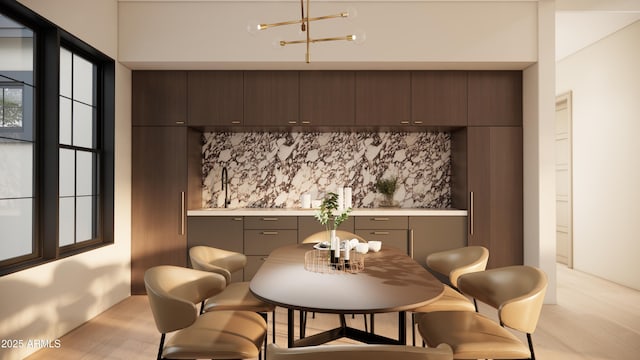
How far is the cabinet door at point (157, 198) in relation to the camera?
181 inches

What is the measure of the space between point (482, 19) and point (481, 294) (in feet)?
10.2

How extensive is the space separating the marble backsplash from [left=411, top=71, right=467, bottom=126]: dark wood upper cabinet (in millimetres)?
629

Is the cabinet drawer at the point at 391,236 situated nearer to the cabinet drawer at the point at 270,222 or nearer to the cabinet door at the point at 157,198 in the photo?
the cabinet drawer at the point at 270,222

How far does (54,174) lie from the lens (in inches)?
129

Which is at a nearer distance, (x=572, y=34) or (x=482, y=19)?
(x=482, y=19)

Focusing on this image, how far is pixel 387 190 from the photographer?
5.13 m

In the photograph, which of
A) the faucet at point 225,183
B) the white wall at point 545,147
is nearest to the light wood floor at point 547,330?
the white wall at point 545,147

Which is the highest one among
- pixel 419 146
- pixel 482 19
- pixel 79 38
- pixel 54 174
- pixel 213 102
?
pixel 482 19

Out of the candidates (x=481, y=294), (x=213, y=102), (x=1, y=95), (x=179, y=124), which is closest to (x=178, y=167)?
(x=179, y=124)

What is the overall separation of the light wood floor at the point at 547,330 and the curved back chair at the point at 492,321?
926 mm

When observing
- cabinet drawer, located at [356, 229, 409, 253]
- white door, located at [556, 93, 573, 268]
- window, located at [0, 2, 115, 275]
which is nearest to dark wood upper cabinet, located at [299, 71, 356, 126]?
cabinet drawer, located at [356, 229, 409, 253]

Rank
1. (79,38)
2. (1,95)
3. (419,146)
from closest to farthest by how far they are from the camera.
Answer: (1,95) < (79,38) < (419,146)

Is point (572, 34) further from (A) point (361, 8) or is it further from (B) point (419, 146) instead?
(A) point (361, 8)

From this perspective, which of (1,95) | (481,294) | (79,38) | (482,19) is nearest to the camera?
(481,294)
